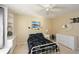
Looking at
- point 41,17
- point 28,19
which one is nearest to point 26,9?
point 28,19

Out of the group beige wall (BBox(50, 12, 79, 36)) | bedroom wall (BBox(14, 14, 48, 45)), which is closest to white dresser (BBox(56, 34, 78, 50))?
beige wall (BBox(50, 12, 79, 36))

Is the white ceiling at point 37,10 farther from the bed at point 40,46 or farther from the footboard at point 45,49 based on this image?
the footboard at point 45,49

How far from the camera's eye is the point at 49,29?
2.97m

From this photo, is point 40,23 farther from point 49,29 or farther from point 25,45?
point 25,45

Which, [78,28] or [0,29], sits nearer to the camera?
[0,29]

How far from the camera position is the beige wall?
118 inches

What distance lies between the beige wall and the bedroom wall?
12.6 inches

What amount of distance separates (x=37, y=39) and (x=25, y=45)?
19.2 inches

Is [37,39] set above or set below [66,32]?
below

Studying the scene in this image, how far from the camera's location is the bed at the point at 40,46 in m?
2.47

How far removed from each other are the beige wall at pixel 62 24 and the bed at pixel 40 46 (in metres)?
0.47

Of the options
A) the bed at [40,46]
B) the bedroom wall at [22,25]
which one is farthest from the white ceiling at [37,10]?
the bed at [40,46]

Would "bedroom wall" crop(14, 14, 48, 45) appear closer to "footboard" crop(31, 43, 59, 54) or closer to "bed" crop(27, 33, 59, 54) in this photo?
"bed" crop(27, 33, 59, 54)
